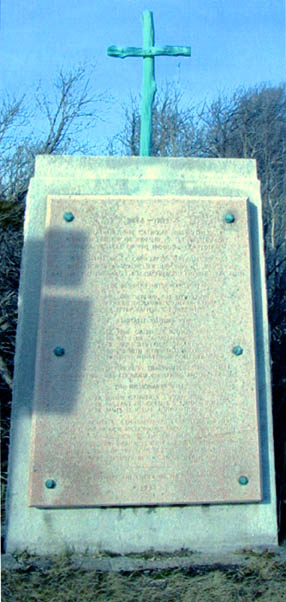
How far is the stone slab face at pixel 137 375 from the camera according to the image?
3422mm

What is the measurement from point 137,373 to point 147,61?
192 centimetres

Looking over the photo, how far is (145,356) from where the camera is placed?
3.53m

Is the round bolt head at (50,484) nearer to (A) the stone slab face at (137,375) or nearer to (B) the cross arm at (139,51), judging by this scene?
(A) the stone slab face at (137,375)

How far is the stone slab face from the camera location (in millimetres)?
3422

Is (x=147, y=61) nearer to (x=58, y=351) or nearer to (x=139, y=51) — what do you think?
(x=139, y=51)

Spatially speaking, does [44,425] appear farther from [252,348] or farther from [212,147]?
[212,147]

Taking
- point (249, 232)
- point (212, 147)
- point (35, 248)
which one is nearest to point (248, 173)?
point (249, 232)

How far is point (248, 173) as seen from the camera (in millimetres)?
3846

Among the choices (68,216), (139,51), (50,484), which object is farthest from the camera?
(139,51)

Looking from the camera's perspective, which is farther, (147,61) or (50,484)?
(147,61)

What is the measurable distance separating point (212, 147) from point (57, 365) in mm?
15985

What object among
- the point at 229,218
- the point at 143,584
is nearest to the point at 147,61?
the point at 229,218

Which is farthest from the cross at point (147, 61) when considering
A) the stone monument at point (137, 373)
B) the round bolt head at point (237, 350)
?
the round bolt head at point (237, 350)

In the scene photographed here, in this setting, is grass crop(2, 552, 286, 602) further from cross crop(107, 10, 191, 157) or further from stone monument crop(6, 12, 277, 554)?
cross crop(107, 10, 191, 157)
